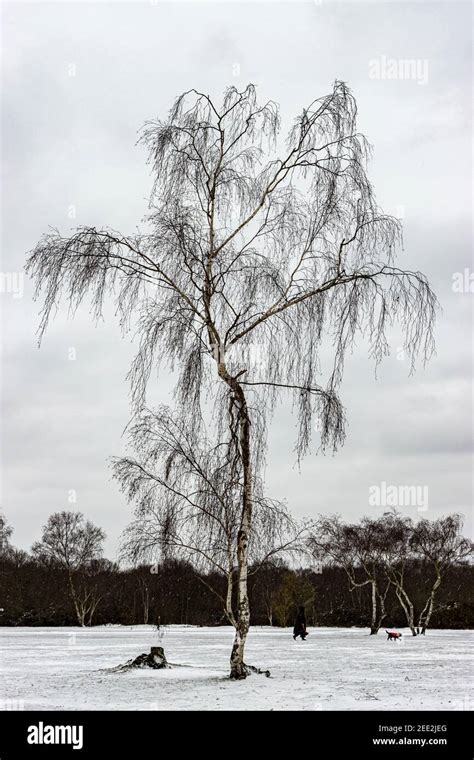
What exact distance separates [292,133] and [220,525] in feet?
26.6

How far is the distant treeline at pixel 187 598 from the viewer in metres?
59.3

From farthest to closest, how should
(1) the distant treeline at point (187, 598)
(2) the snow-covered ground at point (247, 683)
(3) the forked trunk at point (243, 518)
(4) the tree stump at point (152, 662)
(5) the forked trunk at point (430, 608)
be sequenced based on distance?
(1) the distant treeline at point (187, 598) → (5) the forked trunk at point (430, 608) → (4) the tree stump at point (152, 662) → (3) the forked trunk at point (243, 518) → (2) the snow-covered ground at point (247, 683)

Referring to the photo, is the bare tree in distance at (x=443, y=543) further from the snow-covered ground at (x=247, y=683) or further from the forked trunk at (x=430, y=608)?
the snow-covered ground at (x=247, y=683)

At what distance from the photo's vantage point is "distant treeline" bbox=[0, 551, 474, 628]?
5931 cm

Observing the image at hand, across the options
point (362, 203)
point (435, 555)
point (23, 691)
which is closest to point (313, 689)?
Answer: point (23, 691)

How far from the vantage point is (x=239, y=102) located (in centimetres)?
1534

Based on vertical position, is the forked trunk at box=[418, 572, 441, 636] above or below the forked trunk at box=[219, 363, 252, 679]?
below

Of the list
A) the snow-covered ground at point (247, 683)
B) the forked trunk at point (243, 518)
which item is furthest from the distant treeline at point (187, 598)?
the forked trunk at point (243, 518)

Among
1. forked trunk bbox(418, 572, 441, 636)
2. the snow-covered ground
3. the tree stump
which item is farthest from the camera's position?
forked trunk bbox(418, 572, 441, 636)

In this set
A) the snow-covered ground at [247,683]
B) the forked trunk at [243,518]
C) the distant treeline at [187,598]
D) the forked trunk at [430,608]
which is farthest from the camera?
the distant treeline at [187,598]

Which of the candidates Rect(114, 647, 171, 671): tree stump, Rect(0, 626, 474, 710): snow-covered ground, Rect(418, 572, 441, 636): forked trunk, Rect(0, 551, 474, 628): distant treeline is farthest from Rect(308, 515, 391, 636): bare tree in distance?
Rect(114, 647, 171, 671): tree stump

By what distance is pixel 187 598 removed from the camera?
72.2m

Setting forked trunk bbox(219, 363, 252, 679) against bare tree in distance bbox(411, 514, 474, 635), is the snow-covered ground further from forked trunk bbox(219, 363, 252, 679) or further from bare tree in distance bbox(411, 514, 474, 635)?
bare tree in distance bbox(411, 514, 474, 635)
